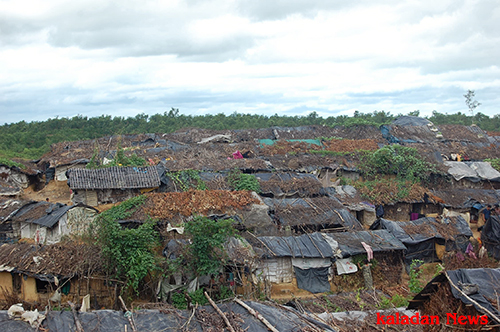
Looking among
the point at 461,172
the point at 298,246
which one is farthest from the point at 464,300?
the point at 461,172

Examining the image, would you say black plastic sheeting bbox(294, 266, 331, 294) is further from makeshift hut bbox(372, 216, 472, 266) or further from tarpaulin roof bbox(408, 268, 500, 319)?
tarpaulin roof bbox(408, 268, 500, 319)

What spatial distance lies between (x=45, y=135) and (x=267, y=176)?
2897cm

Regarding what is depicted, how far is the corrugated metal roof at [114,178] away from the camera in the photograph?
15992mm

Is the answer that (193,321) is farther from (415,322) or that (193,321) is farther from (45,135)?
(45,135)

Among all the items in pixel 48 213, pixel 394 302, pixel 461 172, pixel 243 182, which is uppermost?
pixel 243 182

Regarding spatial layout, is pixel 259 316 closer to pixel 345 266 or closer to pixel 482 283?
pixel 482 283

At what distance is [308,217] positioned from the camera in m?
14.8

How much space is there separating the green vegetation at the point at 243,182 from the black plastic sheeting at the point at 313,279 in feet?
19.5

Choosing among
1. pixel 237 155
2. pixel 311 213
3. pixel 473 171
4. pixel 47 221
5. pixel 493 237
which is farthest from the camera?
pixel 237 155

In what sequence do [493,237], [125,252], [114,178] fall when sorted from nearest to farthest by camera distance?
[125,252] → [493,237] → [114,178]

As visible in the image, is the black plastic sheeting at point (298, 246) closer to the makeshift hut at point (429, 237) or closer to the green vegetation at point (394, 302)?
the green vegetation at point (394, 302)

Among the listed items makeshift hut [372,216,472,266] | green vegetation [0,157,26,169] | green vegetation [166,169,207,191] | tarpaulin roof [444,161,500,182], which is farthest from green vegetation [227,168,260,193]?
green vegetation [0,157,26,169]

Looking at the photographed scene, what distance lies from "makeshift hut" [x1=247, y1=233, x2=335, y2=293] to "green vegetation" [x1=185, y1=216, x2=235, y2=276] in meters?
2.23

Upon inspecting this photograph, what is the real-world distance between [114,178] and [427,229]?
12.9m
